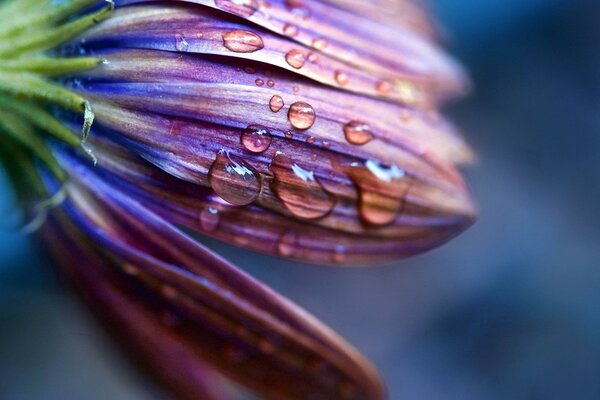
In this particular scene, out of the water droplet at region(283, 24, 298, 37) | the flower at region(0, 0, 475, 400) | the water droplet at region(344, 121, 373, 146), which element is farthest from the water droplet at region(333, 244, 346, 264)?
the water droplet at region(283, 24, 298, 37)

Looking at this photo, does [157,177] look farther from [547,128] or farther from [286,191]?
[547,128]

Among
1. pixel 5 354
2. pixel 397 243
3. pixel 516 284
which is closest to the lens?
pixel 397 243

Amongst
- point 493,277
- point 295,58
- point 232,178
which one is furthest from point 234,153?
point 493,277

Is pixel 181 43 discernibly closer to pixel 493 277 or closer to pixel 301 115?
pixel 301 115

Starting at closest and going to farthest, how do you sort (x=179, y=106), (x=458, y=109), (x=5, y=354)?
(x=179, y=106) < (x=5, y=354) < (x=458, y=109)

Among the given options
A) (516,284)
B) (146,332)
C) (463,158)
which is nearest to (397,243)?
(463,158)
